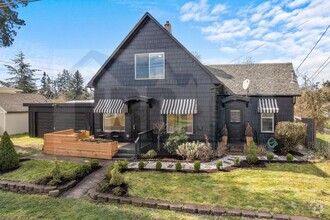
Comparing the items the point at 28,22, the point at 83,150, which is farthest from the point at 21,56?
the point at 83,150

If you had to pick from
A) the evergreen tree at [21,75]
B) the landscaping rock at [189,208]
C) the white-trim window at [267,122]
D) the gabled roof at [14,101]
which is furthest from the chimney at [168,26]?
the evergreen tree at [21,75]

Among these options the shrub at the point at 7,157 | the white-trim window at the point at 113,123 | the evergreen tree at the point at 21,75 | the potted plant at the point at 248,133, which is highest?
the evergreen tree at the point at 21,75

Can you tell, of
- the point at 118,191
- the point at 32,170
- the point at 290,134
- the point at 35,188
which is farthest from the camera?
the point at 290,134

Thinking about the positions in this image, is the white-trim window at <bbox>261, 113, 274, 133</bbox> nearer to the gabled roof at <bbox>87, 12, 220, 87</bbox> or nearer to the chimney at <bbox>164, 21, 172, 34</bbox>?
the gabled roof at <bbox>87, 12, 220, 87</bbox>

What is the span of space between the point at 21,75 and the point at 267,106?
5710 cm

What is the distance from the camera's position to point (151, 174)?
9.79m

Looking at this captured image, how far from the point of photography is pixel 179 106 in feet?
45.7

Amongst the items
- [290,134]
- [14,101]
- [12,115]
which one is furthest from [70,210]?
[14,101]

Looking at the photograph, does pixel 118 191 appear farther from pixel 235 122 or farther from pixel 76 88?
pixel 76 88

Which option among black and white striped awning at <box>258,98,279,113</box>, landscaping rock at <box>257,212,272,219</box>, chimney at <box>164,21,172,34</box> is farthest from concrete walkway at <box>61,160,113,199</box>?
chimney at <box>164,21,172,34</box>

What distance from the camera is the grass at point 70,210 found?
610cm

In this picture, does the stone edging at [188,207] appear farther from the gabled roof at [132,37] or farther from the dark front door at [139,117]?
the gabled roof at [132,37]

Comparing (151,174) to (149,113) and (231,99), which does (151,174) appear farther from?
(231,99)

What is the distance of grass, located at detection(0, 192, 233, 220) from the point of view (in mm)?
6102
